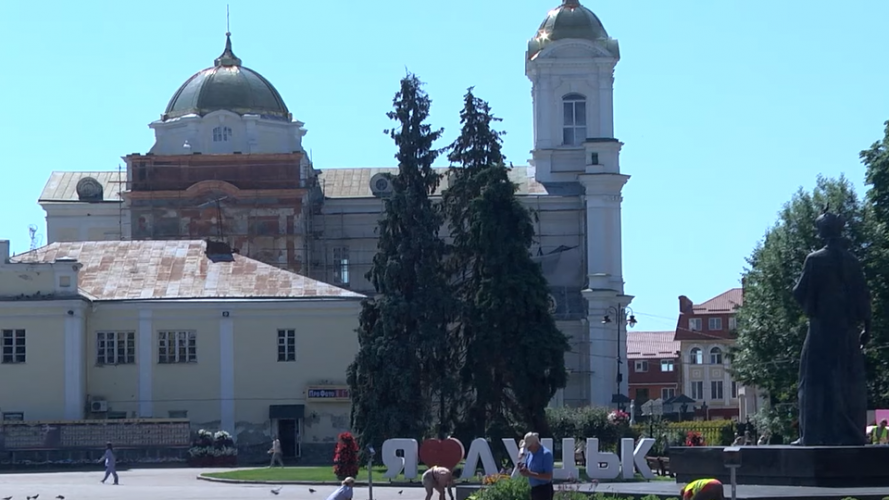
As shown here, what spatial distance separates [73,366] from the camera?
5503cm

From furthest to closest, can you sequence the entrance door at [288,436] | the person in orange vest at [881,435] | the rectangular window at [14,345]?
the entrance door at [288,436] < the rectangular window at [14,345] < the person in orange vest at [881,435]

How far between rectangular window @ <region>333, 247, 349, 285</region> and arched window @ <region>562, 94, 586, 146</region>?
12.6m

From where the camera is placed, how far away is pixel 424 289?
4688 cm

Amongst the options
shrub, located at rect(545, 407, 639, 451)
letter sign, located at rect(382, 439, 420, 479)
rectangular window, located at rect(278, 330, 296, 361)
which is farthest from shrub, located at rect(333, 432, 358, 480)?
rectangular window, located at rect(278, 330, 296, 361)

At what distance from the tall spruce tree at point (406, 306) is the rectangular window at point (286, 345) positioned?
30.4 ft

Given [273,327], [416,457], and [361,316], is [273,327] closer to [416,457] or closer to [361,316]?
[361,316]

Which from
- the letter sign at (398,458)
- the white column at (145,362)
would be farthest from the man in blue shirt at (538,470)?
the white column at (145,362)

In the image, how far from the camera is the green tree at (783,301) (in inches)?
2148

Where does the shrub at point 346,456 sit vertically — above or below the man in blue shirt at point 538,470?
below

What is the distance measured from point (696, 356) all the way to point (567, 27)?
3569cm

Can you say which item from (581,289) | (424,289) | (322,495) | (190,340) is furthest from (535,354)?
(581,289)

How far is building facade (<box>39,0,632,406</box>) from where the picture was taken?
74.4 metres

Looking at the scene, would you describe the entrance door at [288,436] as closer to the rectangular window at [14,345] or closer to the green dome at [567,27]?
the rectangular window at [14,345]

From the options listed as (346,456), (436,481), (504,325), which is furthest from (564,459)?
(504,325)
